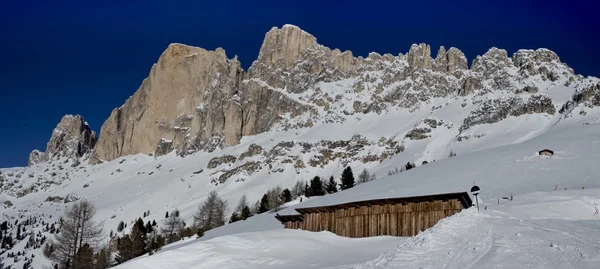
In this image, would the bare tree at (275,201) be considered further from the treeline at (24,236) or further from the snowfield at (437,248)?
the treeline at (24,236)

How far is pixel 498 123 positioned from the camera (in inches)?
6373

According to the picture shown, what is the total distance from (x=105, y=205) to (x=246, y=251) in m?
165

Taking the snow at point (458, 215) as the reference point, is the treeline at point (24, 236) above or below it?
below

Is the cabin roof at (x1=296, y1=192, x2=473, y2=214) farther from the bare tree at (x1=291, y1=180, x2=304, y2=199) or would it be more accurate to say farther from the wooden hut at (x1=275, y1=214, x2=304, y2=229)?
the bare tree at (x1=291, y1=180, x2=304, y2=199)

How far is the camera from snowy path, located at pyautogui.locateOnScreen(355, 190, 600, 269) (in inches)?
505

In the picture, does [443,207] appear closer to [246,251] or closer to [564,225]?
[564,225]

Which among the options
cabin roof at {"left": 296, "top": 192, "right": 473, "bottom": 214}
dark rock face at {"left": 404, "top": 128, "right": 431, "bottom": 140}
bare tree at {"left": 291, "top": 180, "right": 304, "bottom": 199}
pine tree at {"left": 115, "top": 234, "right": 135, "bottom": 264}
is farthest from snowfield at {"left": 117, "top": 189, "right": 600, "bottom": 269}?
dark rock face at {"left": 404, "top": 128, "right": 431, "bottom": 140}

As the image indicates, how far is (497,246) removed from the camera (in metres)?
15.1

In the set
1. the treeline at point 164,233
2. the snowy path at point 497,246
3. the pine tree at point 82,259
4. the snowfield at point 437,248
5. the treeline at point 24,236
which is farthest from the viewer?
the treeline at point 24,236

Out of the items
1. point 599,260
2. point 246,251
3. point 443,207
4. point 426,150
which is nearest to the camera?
point 599,260

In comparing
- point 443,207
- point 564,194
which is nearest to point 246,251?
point 443,207

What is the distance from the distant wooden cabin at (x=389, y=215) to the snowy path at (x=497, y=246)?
345cm

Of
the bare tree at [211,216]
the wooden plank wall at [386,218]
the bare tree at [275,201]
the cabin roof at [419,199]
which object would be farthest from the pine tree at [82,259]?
the bare tree at [211,216]

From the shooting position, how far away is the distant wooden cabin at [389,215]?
2636 cm
